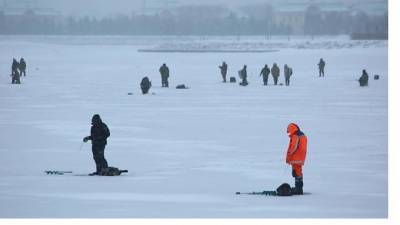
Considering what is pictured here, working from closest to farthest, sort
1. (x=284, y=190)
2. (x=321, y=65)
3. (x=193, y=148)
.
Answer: (x=284, y=190)
(x=193, y=148)
(x=321, y=65)

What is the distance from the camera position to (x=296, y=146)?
32.9 ft

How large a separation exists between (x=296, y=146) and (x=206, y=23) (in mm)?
84433

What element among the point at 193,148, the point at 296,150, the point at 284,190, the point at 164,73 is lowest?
the point at 284,190

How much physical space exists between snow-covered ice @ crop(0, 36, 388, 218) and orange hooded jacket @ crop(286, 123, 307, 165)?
421 millimetres

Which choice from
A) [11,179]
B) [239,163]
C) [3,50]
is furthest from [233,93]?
[3,50]

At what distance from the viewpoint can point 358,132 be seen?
1648 cm

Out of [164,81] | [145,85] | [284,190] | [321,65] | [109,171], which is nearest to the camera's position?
[284,190]

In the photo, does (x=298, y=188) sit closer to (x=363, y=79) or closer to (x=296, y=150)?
(x=296, y=150)

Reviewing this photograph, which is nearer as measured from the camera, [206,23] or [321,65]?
[321,65]

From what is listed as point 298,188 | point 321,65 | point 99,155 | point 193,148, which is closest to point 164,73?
point 321,65

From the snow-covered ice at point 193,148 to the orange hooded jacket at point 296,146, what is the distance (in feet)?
1.38

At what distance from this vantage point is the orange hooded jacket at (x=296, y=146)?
9.97 meters

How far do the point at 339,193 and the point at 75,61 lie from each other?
38.8 metres

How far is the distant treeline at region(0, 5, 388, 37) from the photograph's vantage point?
5481cm
